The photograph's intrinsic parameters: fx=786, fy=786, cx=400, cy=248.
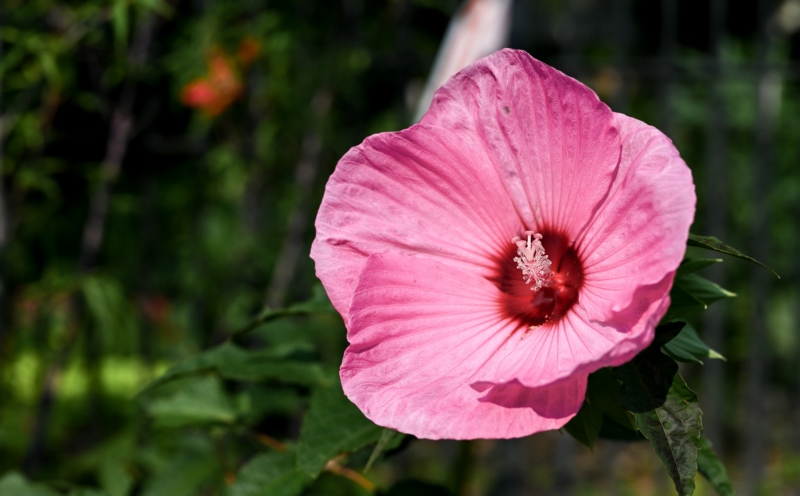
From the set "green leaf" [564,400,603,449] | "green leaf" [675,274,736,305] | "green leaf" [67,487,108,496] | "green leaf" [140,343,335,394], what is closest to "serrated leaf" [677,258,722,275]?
"green leaf" [675,274,736,305]

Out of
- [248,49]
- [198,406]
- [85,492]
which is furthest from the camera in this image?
[248,49]

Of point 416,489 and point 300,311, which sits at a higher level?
point 300,311

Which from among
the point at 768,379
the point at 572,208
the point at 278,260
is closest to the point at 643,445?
the point at 768,379

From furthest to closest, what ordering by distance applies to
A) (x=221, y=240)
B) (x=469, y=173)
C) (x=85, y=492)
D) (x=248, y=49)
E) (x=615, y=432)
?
(x=221, y=240) → (x=248, y=49) → (x=85, y=492) → (x=615, y=432) → (x=469, y=173)

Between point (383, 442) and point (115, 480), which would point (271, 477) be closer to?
point (383, 442)

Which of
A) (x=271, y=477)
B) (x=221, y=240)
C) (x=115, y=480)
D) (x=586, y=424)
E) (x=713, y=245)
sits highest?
(x=713, y=245)

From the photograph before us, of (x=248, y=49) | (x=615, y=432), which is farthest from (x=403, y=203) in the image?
(x=248, y=49)
